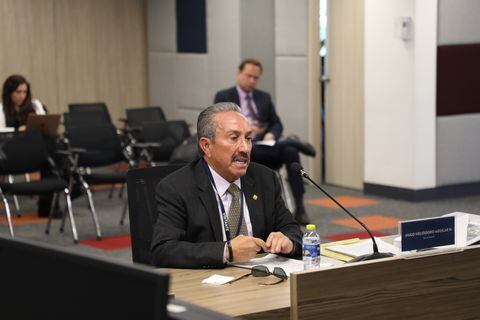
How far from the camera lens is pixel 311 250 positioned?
3.05m

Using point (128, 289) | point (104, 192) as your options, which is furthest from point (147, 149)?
point (128, 289)

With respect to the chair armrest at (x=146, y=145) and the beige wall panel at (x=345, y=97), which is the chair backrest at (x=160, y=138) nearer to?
the chair armrest at (x=146, y=145)

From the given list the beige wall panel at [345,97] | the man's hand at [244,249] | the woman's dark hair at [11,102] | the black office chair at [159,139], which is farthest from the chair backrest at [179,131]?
the man's hand at [244,249]

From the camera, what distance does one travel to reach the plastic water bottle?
3.04 metres

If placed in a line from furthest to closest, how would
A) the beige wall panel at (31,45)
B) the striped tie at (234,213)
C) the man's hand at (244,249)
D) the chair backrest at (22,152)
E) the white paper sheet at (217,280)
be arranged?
the beige wall panel at (31,45)
the chair backrest at (22,152)
the striped tie at (234,213)
the man's hand at (244,249)
the white paper sheet at (217,280)

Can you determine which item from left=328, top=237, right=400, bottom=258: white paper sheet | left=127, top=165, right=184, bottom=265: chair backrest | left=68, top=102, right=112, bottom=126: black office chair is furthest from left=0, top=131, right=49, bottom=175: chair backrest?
left=328, top=237, right=400, bottom=258: white paper sheet

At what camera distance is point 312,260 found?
3.07m

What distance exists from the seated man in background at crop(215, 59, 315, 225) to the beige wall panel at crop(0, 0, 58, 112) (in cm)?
378

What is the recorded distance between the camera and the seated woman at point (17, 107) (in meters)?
8.20

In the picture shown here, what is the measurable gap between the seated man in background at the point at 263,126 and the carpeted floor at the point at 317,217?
35 cm

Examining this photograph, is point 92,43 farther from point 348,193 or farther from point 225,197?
point 225,197

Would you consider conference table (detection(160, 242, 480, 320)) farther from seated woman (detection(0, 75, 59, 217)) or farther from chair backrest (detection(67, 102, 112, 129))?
chair backrest (detection(67, 102, 112, 129))

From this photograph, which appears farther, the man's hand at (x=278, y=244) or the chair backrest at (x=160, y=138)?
the chair backrest at (x=160, y=138)

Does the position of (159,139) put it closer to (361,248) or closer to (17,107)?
(17,107)
